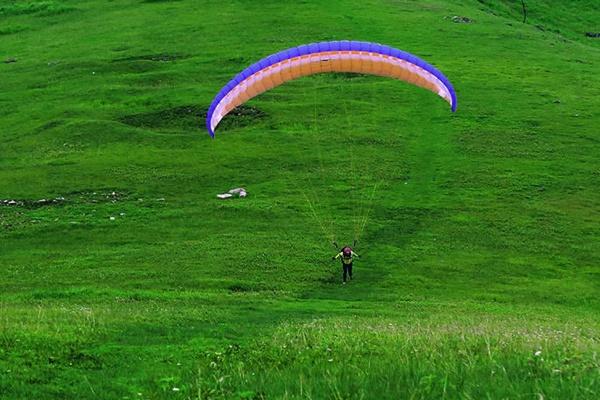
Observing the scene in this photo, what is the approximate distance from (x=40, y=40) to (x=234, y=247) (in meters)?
60.9

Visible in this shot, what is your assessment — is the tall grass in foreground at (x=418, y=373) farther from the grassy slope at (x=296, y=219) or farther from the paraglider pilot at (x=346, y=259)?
the paraglider pilot at (x=346, y=259)

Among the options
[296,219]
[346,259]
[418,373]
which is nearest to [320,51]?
[346,259]

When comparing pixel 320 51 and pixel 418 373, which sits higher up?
pixel 320 51

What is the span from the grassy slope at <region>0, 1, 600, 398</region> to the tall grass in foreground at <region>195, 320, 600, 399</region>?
40 millimetres

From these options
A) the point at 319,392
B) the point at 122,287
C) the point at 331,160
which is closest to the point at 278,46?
the point at 331,160

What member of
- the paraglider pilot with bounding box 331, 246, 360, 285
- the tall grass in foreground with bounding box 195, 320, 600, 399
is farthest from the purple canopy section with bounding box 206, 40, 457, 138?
the tall grass in foreground with bounding box 195, 320, 600, 399

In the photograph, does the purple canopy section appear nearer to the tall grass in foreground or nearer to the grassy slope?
the grassy slope

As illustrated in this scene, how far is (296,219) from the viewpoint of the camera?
3588cm

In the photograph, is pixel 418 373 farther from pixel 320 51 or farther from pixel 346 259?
pixel 346 259

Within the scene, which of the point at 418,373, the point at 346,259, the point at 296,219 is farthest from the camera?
the point at 296,219

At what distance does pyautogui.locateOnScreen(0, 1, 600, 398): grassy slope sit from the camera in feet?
30.1

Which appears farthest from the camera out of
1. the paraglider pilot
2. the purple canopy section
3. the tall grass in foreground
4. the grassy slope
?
the paraglider pilot

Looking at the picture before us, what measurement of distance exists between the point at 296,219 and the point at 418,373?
1137 inches

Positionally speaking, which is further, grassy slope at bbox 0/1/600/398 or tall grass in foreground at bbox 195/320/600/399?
grassy slope at bbox 0/1/600/398
